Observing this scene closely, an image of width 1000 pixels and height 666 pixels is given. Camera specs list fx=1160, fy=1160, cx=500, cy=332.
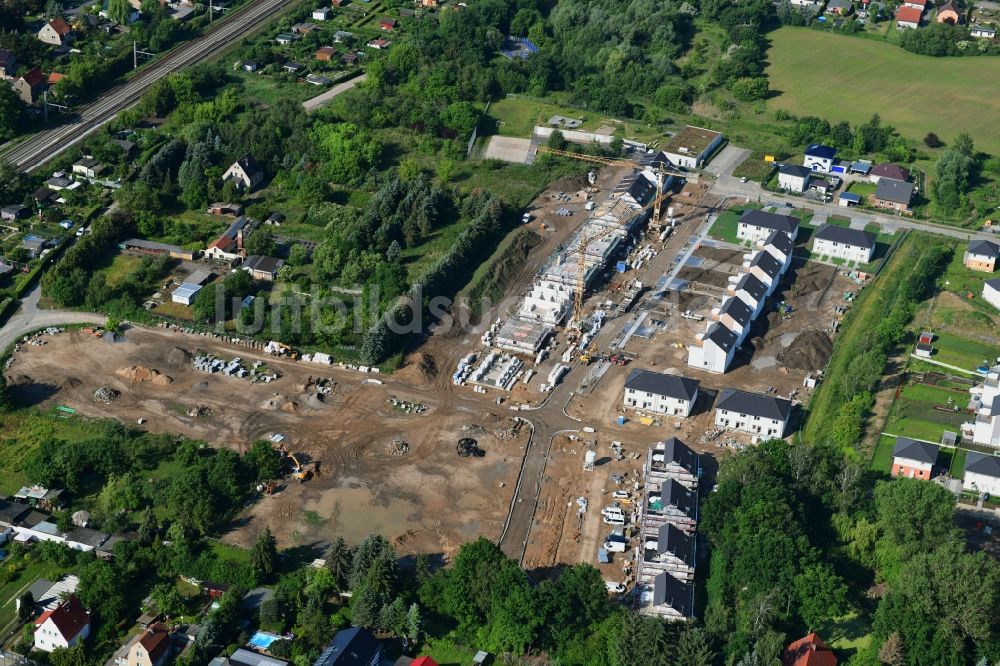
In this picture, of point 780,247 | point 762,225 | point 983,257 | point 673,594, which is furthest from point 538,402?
point 983,257

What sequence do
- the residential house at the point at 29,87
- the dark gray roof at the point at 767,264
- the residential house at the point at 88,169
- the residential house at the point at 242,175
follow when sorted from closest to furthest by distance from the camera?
the dark gray roof at the point at 767,264
the residential house at the point at 242,175
the residential house at the point at 88,169
the residential house at the point at 29,87

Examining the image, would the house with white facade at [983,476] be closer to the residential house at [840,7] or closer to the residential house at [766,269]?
the residential house at [766,269]

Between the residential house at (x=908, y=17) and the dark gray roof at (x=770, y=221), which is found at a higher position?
Result: the residential house at (x=908, y=17)

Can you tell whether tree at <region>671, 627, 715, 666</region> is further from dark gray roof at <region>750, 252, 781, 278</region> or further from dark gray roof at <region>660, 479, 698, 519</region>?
dark gray roof at <region>750, 252, 781, 278</region>

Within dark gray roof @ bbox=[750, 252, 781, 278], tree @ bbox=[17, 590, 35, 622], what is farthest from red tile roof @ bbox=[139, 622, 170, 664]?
dark gray roof @ bbox=[750, 252, 781, 278]

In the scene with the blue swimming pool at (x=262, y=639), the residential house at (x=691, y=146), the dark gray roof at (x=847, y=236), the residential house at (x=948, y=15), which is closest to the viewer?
the blue swimming pool at (x=262, y=639)

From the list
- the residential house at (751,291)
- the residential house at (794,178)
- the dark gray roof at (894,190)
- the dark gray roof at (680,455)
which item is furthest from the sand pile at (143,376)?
the dark gray roof at (894,190)

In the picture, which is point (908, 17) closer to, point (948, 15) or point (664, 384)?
point (948, 15)
